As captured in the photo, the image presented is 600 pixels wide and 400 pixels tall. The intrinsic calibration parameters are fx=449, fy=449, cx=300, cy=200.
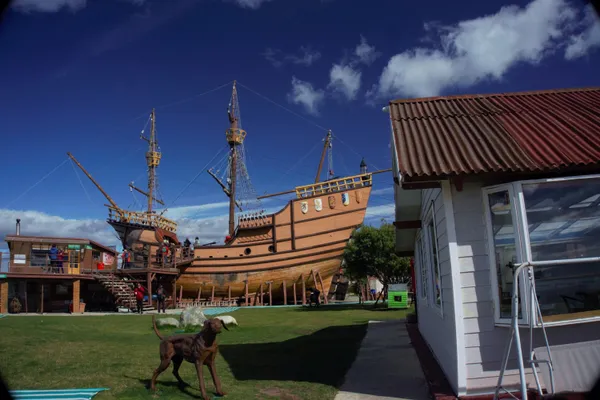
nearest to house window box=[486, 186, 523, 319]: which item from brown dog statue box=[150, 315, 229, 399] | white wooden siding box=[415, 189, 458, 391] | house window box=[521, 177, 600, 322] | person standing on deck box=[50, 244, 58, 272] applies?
house window box=[521, 177, 600, 322]

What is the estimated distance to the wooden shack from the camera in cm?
2625

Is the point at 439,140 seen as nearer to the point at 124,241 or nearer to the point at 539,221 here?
the point at 539,221

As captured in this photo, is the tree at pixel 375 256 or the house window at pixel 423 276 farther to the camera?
the tree at pixel 375 256

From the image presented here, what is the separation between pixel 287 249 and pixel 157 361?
82.0 feet

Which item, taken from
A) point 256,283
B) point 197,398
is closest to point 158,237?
point 256,283

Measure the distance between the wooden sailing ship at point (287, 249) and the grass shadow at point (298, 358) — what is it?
66.8 ft

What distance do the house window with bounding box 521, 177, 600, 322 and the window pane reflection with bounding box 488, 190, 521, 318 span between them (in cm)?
A: 21

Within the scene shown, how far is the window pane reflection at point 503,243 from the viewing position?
528 cm

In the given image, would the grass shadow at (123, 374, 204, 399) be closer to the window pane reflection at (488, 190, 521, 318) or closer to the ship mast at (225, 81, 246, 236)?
the window pane reflection at (488, 190, 521, 318)

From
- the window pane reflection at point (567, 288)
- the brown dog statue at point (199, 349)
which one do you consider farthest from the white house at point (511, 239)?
the brown dog statue at point (199, 349)

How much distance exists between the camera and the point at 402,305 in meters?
26.8

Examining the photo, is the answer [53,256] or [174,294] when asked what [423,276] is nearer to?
[53,256]

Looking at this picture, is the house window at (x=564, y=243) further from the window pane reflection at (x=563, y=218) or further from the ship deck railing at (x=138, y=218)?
the ship deck railing at (x=138, y=218)

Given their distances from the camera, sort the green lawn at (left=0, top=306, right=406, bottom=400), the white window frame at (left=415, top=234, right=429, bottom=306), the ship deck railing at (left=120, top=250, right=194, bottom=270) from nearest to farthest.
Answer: the green lawn at (left=0, top=306, right=406, bottom=400)
the white window frame at (left=415, top=234, right=429, bottom=306)
the ship deck railing at (left=120, top=250, right=194, bottom=270)
